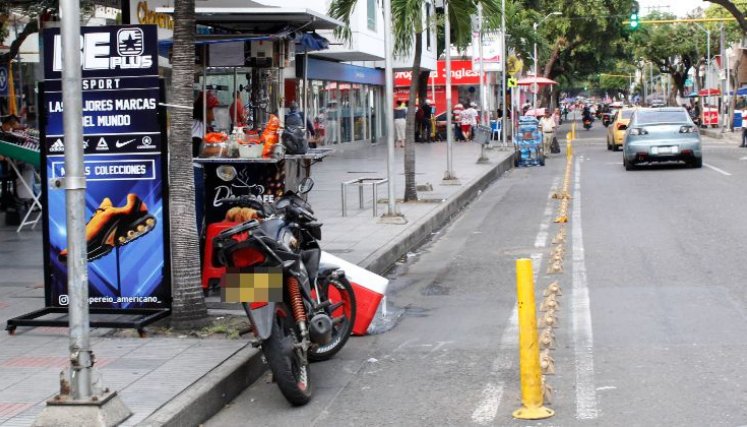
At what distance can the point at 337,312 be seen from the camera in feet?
→ 27.1

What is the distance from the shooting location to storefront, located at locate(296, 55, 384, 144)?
36.3 metres

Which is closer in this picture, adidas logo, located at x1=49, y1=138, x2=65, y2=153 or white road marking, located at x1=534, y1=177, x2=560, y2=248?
adidas logo, located at x1=49, y1=138, x2=65, y2=153

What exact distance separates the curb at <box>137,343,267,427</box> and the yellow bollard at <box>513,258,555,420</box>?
187 centimetres

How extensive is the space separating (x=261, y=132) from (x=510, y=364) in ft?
14.1

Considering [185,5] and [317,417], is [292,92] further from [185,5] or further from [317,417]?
[317,417]

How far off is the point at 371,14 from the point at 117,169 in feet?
92.9

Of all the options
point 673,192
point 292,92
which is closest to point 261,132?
point 673,192

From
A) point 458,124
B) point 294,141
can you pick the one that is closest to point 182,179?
point 294,141

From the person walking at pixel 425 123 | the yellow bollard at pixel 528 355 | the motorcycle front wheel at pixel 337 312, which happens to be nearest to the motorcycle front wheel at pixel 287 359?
the motorcycle front wheel at pixel 337 312

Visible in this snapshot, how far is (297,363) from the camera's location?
A: 6.89 metres

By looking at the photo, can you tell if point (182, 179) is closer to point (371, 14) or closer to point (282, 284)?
point (282, 284)

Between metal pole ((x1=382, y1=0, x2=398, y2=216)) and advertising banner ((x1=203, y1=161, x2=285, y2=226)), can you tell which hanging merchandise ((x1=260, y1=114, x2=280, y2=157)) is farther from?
metal pole ((x1=382, y1=0, x2=398, y2=216))

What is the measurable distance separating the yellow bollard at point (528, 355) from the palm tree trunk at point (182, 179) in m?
3.10

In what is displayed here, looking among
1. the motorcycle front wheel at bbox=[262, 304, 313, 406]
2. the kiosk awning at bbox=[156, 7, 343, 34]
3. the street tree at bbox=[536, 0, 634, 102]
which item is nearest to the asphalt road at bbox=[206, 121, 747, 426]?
the motorcycle front wheel at bbox=[262, 304, 313, 406]
